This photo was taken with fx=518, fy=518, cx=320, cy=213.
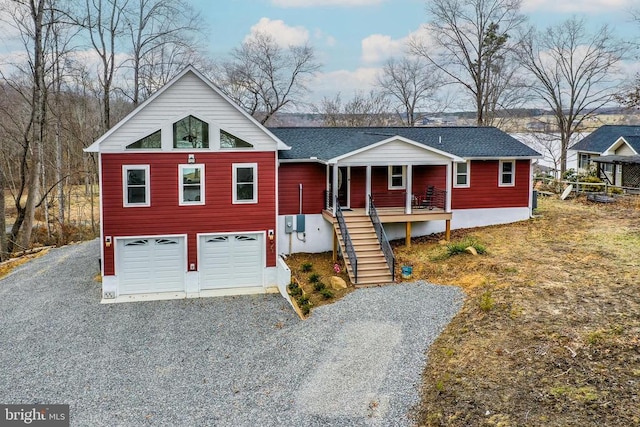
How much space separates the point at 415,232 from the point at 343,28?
2248 centimetres

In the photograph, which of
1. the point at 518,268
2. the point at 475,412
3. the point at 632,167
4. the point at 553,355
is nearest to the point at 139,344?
the point at 475,412

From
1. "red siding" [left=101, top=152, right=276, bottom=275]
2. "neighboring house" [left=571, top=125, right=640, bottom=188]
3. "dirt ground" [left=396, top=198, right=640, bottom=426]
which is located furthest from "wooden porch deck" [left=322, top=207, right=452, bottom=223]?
"neighboring house" [left=571, top=125, right=640, bottom=188]

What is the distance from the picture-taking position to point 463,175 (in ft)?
69.8

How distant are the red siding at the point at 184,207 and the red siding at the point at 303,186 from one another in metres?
1.79

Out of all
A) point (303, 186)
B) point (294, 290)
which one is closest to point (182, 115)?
point (303, 186)

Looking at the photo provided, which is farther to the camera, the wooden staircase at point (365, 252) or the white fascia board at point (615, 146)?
the white fascia board at point (615, 146)

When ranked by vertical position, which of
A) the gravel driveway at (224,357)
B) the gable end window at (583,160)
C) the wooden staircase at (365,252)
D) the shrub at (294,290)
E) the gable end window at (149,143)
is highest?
the gable end window at (583,160)

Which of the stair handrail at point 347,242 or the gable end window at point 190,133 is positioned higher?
the gable end window at point 190,133

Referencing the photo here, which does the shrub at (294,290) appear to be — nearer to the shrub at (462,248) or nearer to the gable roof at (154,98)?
the shrub at (462,248)

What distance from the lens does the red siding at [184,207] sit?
16203 millimetres

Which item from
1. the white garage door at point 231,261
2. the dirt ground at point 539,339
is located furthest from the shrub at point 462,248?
the white garage door at point 231,261

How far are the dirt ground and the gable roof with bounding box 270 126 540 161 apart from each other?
5.01 meters

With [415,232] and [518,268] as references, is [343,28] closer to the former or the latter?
[415,232]

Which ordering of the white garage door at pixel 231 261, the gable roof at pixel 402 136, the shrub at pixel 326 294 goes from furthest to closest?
the gable roof at pixel 402 136 → the white garage door at pixel 231 261 → the shrub at pixel 326 294
